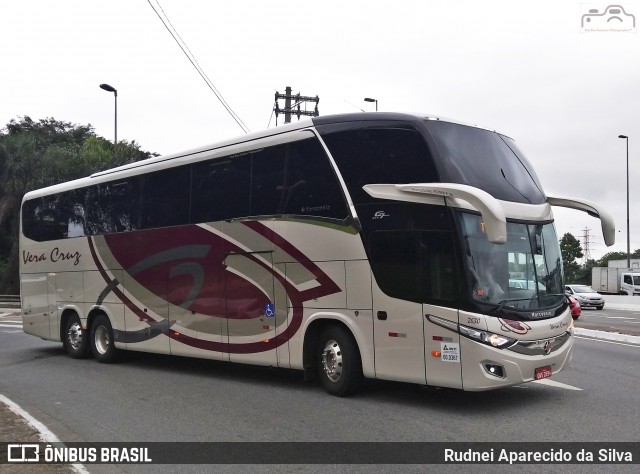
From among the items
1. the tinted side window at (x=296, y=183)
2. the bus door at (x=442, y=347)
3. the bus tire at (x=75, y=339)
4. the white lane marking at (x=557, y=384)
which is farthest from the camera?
the bus tire at (x=75, y=339)

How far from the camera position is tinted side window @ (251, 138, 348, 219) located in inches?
355

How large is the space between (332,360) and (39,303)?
32.5 feet

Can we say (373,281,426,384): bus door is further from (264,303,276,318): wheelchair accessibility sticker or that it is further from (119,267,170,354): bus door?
(119,267,170,354): bus door

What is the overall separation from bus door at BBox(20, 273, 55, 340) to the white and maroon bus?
3.74m

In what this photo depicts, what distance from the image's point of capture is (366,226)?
855cm

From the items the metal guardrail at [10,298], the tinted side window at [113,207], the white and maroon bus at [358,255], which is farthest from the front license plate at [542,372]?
the metal guardrail at [10,298]

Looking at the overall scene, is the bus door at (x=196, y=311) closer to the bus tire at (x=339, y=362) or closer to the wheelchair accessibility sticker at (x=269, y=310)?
the wheelchair accessibility sticker at (x=269, y=310)

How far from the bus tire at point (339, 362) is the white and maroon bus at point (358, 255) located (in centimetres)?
2

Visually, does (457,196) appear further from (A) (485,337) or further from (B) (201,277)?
(B) (201,277)

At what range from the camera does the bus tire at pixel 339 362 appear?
866cm

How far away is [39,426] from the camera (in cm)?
754

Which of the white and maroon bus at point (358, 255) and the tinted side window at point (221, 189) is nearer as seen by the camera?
the white and maroon bus at point (358, 255)

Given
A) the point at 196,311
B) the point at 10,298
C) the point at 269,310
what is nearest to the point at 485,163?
the point at 269,310

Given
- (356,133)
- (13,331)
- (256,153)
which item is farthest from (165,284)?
(13,331)
